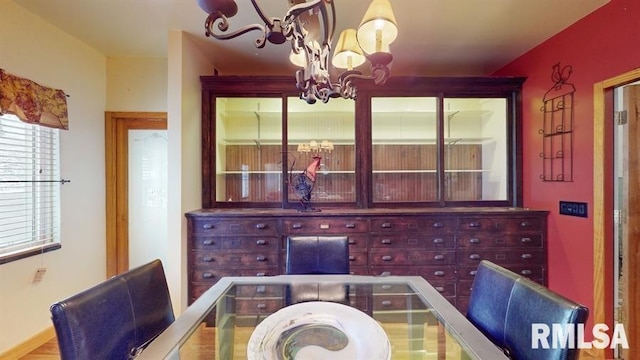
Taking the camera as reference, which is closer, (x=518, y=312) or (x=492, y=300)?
(x=518, y=312)

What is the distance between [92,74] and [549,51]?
4.40 metres

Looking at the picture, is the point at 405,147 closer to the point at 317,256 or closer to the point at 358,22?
the point at 358,22

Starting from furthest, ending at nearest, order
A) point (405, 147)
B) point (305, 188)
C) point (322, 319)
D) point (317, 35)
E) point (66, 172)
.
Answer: point (405, 147), point (305, 188), point (66, 172), point (317, 35), point (322, 319)

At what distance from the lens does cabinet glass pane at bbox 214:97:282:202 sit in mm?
3301

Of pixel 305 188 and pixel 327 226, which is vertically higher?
pixel 305 188

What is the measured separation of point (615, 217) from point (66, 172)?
453 cm

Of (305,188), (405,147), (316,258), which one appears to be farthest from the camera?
(405,147)

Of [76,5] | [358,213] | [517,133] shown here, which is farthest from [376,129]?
[76,5]

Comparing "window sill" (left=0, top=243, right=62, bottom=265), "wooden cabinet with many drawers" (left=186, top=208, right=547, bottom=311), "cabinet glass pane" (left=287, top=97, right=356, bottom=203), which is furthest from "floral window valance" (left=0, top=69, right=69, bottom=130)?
"cabinet glass pane" (left=287, top=97, right=356, bottom=203)

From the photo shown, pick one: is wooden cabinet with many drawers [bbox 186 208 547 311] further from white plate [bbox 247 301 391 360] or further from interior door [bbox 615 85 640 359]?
white plate [bbox 247 301 391 360]

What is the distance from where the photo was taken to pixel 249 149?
11.2 ft

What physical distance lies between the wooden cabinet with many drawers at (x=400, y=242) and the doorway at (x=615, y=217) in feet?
1.87

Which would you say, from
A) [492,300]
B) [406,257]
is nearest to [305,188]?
[406,257]

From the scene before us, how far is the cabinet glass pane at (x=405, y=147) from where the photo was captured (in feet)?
11.0
